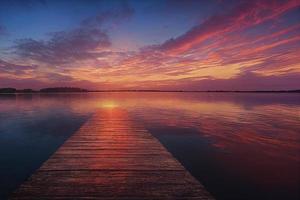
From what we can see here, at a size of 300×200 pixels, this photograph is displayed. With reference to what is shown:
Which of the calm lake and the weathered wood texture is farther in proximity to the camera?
the calm lake

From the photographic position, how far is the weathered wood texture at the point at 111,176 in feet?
17.8

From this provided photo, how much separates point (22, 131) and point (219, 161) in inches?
641

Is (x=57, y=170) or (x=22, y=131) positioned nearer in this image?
(x=57, y=170)

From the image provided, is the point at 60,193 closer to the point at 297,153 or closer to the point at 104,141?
the point at 104,141

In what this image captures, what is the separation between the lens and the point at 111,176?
646 cm

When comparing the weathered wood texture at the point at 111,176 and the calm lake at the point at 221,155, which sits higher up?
the weathered wood texture at the point at 111,176

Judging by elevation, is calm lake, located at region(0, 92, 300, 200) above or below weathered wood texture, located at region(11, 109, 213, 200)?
below

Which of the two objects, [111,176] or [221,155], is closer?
[111,176]

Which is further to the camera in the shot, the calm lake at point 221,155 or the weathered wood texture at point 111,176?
the calm lake at point 221,155

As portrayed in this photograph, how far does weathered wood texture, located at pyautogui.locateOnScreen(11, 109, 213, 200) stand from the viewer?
5.43m

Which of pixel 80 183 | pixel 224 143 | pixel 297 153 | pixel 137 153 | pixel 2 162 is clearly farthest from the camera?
pixel 224 143

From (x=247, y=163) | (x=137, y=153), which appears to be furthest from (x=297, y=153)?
(x=137, y=153)

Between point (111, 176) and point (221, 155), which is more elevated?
point (111, 176)

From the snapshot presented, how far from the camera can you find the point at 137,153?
875cm
